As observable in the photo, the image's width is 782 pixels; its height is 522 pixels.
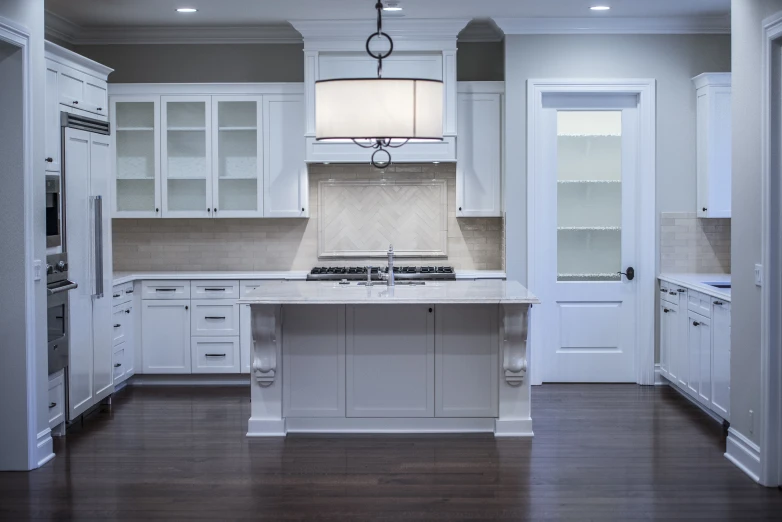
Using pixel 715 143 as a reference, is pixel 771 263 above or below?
below

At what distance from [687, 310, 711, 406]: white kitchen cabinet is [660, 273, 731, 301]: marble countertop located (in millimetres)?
182

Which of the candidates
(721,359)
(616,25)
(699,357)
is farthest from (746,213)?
(616,25)

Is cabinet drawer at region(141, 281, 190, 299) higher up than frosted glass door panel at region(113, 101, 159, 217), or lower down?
lower down

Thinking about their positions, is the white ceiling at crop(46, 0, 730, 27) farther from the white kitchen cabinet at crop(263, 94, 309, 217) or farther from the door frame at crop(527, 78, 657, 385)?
the white kitchen cabinet at crop(263, 94, 309, 217)

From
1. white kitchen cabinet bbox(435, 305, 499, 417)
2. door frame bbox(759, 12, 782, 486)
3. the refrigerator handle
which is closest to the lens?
door frame bbox(759, 12, 782, 486)

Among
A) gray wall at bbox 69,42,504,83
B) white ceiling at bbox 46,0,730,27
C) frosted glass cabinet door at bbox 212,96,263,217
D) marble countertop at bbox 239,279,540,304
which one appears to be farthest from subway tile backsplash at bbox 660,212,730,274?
frosted glass cabinet door at bbox 212,96,263,217

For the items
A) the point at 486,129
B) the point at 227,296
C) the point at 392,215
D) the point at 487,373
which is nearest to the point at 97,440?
the point at 227,296

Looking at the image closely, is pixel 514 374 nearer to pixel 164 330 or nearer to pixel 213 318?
pixel 213 318

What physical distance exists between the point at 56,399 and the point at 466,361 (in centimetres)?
241

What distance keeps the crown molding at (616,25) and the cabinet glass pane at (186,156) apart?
8.11 feet

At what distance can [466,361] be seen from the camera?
5.12 meters

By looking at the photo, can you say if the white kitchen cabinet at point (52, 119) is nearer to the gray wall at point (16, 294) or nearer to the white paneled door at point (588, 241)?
the gray wall at point (16, 294)

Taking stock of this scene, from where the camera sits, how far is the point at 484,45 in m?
7.08

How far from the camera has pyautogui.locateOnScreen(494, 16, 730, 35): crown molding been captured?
21.3ft
